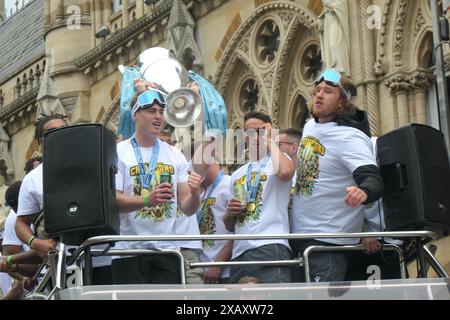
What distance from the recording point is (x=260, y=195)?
293 inches

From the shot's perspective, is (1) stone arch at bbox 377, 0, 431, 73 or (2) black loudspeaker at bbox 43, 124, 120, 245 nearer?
(2) black loudspeaker at bbox 43, 124, 120, 245

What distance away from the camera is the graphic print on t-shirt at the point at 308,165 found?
23.4 ft

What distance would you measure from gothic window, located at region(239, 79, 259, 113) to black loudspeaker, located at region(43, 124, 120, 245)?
1718 centimetres

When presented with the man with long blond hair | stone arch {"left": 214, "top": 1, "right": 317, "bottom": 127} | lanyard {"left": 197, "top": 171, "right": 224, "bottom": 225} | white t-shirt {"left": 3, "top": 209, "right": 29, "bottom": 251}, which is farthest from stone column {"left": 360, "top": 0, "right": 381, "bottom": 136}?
the man with long blond hair

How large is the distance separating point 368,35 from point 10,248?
37.2 ft

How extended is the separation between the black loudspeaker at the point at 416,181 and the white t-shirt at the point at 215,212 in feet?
5.38

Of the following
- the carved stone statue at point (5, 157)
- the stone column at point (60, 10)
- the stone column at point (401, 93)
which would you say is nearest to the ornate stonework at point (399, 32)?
the stone column at point (401, 93)

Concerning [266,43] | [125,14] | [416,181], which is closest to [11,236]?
[416,181]

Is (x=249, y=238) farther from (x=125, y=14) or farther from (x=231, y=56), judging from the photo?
(x=125, y=14)

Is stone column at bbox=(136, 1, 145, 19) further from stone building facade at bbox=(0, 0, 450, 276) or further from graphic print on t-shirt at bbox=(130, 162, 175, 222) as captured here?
graphic print on t-shirt at bbox=(130, 162, 175, 222)

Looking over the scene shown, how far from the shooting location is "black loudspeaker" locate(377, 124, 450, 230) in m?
6.56

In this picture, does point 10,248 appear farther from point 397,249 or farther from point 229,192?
point 397,249

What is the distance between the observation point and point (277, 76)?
73.8 feet
